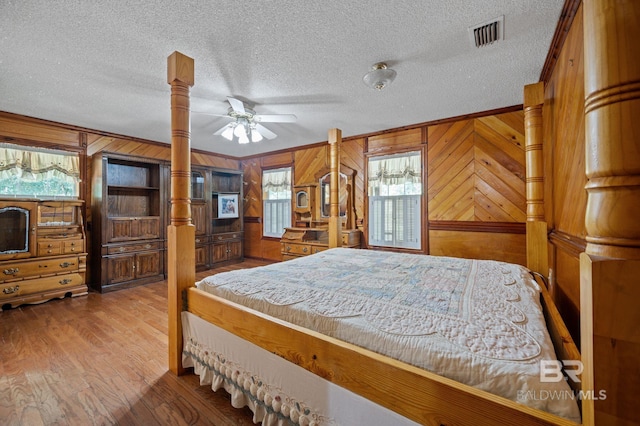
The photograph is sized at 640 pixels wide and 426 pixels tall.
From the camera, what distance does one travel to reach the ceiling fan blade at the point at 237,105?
2706 millimetres

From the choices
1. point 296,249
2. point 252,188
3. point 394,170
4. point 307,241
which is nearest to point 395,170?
point 394,170

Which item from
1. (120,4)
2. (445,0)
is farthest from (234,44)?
(445,0)

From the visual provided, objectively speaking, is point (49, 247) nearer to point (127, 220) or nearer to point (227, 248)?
point (127, 220)

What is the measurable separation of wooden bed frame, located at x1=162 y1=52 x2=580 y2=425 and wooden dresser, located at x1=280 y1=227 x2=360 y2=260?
8.71ft

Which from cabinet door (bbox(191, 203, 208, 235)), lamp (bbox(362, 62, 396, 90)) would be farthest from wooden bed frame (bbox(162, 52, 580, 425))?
cabinet door (bbox(191, 203, 208, 235))

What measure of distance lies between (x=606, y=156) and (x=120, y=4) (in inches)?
96.4

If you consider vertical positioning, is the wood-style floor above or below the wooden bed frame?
below

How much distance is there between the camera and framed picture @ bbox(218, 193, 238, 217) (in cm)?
591

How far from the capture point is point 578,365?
810mm

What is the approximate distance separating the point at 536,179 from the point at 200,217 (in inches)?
206

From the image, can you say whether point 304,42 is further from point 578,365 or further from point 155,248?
point 155,248

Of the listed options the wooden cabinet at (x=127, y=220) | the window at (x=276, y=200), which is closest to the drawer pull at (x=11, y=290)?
the wooden cabinet at (x=127, y=220)

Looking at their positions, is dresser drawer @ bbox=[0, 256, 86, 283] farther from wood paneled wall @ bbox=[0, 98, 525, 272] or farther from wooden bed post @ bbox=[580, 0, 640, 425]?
wooden bed post @ bbox=[580, 0, 640, 425]

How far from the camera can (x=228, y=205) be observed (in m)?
6.03
